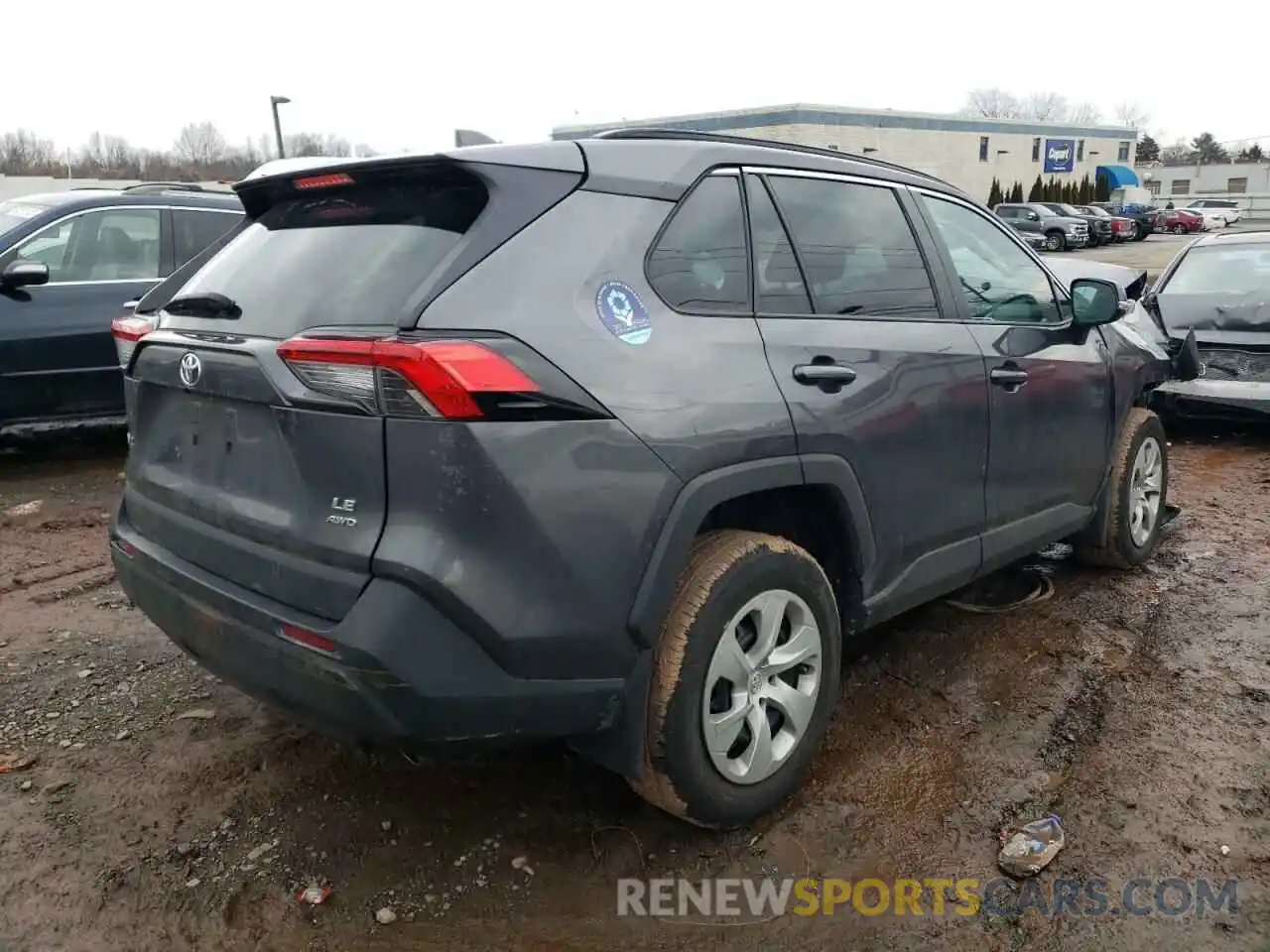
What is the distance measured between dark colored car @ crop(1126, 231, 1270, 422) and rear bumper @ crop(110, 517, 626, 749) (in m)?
5.51

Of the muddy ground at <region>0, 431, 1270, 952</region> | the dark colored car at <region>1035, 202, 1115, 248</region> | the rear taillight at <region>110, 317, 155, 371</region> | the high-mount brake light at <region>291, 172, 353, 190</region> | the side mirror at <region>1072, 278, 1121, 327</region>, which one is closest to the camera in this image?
the muddy ground at <region>0, 431, 1270, 952</region>

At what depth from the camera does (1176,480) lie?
6555 mm

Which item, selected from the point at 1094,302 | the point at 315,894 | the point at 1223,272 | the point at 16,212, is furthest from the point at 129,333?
the point at 1223,272

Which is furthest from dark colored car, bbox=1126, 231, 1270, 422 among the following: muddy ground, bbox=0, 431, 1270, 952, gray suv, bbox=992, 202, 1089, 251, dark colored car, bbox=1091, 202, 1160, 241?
dark colored car, bbox=1091, 202, 1160, 241

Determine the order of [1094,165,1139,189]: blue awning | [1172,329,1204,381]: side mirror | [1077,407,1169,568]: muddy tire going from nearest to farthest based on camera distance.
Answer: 1. [1077,407,1169,568]: muddy tire
2. [1172,329,1204,381]: side mirror
3. [1094,165,1139,189]: blue awning

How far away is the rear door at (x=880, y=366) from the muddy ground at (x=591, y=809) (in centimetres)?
57

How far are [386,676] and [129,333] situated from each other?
155cm

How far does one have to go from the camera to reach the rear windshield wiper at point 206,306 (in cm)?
265

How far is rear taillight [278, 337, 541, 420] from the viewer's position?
2.12 m

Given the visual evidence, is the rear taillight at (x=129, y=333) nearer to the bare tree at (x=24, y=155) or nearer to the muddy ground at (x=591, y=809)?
the muddy ground at (x=591, y=809)

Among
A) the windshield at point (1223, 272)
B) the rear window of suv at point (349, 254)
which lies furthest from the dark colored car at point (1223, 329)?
the rear window of suv at point (349, 254)

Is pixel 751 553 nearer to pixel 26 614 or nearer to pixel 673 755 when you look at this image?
pixel 673 755

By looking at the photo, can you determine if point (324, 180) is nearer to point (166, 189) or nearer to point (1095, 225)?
point (166, 189)

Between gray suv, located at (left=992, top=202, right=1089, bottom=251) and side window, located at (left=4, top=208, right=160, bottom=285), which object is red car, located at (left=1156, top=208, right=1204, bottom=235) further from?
side window, located at (left=4, top=208, right=160, bottom=285)
